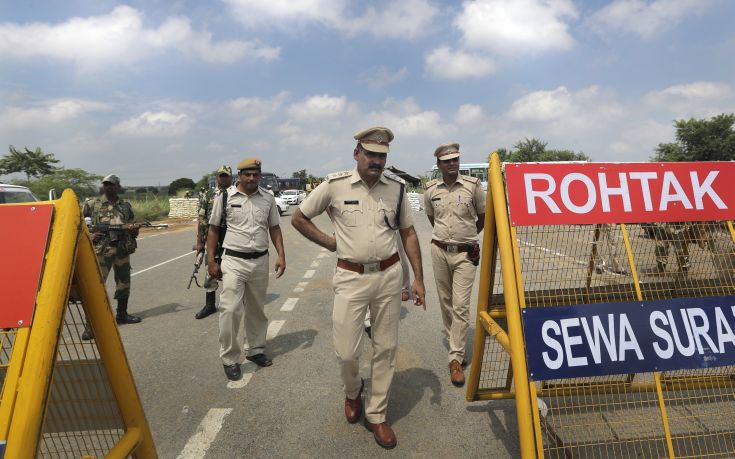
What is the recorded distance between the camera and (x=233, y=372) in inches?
133

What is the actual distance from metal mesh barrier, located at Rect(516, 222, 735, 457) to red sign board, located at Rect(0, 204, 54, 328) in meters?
2.08

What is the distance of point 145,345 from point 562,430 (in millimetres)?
4110

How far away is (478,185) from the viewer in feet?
12.0

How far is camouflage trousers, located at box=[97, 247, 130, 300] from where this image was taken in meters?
4.84

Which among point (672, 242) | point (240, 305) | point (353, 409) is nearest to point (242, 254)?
point (240, 305)

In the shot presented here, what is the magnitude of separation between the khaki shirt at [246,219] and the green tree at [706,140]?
3590cm

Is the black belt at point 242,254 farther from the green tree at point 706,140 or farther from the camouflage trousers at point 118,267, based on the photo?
the green tree at point 706,140

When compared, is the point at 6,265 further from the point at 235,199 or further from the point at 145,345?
the point at 145,345

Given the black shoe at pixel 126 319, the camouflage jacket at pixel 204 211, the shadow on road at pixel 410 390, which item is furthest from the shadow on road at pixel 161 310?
the shadow on road at pixel 410 390

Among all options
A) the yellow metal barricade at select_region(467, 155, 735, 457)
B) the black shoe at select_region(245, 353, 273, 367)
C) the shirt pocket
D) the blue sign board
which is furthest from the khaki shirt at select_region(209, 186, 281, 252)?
the blue sign board

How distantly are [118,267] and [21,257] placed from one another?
402cm

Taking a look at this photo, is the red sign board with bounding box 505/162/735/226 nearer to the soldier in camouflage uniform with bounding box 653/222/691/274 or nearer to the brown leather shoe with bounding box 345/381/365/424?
the soldier in camouflage uniform with bounding box 653/222/691/274

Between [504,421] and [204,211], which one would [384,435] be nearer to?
[504,421]

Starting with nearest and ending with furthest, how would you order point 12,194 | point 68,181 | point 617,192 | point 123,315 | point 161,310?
point 617,192
point 123,315
point 161,310
point 12,194
point 68,181
